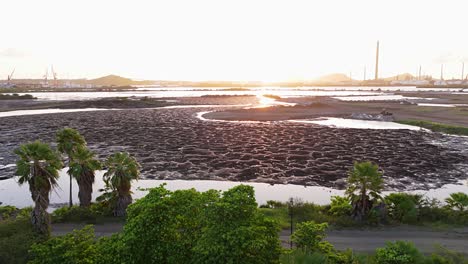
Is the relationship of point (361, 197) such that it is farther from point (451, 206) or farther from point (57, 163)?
point (57, 163)

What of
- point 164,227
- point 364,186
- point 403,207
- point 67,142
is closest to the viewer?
point 164,227

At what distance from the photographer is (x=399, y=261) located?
20.5 m

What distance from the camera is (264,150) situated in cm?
6144

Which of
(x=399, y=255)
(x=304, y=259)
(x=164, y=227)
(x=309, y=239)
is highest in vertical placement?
(x=164, y=227)

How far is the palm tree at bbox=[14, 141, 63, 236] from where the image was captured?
25.2 meters

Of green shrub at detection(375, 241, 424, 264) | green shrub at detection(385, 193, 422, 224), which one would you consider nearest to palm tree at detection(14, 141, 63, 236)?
green shrub at detection(375, 241, 424, 264)

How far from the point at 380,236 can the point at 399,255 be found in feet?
27.3

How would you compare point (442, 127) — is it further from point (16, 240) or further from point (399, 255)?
point (16, 240)

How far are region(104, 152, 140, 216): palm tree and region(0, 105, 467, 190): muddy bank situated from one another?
50.8 ft

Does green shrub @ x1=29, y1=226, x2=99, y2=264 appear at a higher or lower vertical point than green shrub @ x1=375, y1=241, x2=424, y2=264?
higher

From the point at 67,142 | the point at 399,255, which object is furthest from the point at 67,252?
the point at 67,142

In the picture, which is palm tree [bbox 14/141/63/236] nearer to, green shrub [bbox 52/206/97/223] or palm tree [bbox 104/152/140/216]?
palm tree [bbox 104/152/140/216]

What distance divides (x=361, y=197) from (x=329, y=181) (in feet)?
47.5

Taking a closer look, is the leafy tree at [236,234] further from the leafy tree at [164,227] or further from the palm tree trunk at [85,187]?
the palm tree trunk at [85,187]
